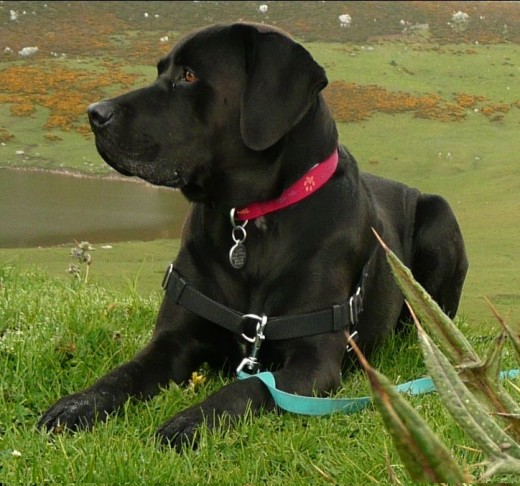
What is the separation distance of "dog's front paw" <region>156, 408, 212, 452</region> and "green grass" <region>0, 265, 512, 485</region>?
4 centimetres

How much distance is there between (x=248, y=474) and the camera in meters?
2.32

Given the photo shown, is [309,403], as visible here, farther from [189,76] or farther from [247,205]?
[189,76]

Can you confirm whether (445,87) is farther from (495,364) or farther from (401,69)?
(495,364)

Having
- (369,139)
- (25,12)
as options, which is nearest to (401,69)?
(369,139)

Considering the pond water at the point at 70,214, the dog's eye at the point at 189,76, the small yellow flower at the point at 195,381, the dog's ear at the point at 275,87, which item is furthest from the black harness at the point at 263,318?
the pond water at the point at 70,214

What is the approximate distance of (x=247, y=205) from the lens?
3.22 m

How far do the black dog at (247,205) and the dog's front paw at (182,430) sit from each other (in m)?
0.35

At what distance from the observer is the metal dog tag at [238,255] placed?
3.22 meters

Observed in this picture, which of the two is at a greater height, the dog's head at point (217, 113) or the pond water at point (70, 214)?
the dog's head at point (217, 113)

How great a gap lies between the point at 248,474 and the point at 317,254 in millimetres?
1071

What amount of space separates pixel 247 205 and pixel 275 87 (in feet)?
1.45

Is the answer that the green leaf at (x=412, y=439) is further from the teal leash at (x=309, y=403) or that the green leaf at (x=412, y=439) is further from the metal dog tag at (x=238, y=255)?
the metal dog tag at (x=238, y=255)

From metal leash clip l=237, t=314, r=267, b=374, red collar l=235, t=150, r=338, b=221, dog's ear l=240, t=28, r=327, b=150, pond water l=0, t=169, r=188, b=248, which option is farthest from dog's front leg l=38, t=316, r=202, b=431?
pond water l=0, t=169, r=188, b=248

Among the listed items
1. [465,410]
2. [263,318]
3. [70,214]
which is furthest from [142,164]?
[70,214]
